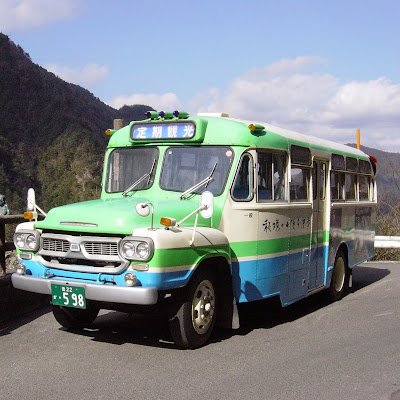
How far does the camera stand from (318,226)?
9.24 m

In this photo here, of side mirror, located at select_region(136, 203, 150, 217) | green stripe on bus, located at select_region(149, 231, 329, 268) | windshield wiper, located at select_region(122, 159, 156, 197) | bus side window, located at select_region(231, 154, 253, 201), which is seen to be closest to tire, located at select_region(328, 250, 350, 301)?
green stripe on bus, located at select_region(149, 231, 329, 268)

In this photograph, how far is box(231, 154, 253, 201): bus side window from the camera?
7.24 metres

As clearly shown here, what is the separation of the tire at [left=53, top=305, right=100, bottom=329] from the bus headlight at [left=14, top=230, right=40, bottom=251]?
95 centimetres

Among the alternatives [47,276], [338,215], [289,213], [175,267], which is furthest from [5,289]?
[338,215]

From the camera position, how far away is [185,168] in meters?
7.49

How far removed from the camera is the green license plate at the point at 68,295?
6242mm

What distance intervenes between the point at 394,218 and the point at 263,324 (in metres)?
11.9

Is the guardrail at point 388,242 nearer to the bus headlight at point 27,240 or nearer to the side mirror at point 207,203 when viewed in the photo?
the side mirror at point 207,203

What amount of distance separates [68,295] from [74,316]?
1258mm

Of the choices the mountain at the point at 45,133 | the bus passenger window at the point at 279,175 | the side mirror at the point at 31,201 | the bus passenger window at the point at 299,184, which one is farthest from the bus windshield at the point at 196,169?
the mountain at the point at 45,133

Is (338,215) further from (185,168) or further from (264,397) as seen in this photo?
(264,397)

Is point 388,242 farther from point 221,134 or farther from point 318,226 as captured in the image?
point 221,134

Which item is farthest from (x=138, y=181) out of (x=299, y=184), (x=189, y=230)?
(x=299, y=184)

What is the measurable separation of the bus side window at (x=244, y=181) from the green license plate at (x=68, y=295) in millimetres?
2097
